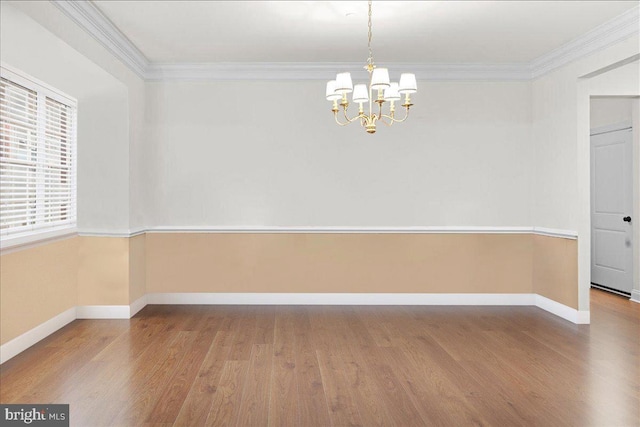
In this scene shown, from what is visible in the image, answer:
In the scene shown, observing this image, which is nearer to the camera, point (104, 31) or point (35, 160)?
point (104, 31)

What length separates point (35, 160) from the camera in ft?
13.9

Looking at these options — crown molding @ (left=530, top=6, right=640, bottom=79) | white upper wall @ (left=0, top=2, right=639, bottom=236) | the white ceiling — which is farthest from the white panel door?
the white ceiling

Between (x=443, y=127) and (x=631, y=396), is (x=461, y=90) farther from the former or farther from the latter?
(x=631, y=396)

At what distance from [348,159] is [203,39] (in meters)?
1.92

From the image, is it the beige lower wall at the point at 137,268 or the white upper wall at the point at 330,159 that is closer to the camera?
the beige lower wall at the point at 137,268

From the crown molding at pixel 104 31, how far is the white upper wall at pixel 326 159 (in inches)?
19.0

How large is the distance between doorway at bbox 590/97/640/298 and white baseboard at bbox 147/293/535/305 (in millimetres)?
1592

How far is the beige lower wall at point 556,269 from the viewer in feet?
15.3

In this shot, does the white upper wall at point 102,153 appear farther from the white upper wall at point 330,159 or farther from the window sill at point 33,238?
the white upper wall at point 330,159

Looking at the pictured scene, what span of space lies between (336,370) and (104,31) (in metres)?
3.27

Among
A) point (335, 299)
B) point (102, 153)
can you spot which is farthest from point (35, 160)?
point (335, 299)

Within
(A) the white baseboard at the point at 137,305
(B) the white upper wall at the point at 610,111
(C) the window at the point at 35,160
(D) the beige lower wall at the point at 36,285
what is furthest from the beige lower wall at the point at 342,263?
(B) the white upper wall at the point at 610,111

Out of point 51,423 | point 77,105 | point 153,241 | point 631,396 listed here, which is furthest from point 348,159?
point 51,423

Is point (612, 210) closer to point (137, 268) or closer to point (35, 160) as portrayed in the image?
point (137, 268)
